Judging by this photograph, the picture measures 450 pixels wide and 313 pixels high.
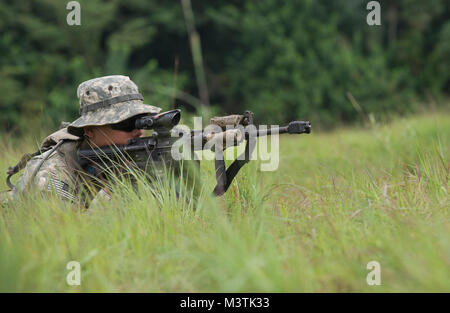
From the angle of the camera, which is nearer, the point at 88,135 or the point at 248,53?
the point at 88,135

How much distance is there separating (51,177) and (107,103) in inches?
25.4

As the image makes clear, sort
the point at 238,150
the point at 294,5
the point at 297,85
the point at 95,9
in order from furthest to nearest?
1. the point at 294,5
2. the point at 297,85
3. the point at 95,9
4. the point at 238,150

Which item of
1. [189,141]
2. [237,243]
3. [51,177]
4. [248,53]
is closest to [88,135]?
[51,177]

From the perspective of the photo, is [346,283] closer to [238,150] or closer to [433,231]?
[433,231]

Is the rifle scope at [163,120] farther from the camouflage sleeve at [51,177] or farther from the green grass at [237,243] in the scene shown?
the camouflage sleeve at [51,177]

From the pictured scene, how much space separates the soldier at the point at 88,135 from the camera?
3361 millimetres

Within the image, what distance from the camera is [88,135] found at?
3.65 m

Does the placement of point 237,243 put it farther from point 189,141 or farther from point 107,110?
point 107,110

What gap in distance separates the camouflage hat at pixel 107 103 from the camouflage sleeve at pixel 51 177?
0.29 metres

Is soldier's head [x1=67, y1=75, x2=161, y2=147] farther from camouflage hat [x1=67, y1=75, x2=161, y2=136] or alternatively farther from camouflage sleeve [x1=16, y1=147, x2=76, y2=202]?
camouflage sleeve [x1=16, y1=147, x2=76, y2=202]

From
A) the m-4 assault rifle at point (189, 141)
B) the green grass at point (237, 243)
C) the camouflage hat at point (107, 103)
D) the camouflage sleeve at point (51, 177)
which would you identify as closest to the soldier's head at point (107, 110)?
the camouflage hat at point (107, 103)
